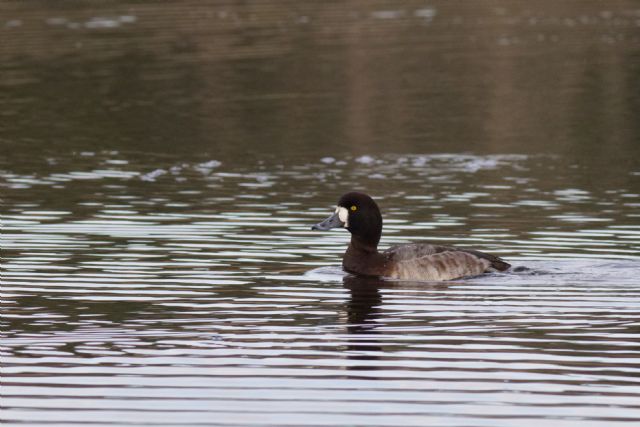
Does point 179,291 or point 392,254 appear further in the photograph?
point 392,254

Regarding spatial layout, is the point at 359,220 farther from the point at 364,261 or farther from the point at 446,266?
the point at 446,266

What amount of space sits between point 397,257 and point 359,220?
85 centimetres

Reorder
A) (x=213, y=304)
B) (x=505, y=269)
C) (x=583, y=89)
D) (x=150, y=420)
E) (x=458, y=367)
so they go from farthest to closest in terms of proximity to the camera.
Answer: (x=583, y=89) < (x=505, y=269) < (x=213, y=304) < (x=458, y=367) < (x=150, y=420)

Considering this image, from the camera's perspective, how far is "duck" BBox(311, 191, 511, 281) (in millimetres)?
16875

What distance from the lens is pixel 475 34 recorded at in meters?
54.2

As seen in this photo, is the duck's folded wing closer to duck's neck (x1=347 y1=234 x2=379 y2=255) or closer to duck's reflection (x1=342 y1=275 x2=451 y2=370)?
duck's reflection (x1=342 y1=275 x2=451 y2=370)

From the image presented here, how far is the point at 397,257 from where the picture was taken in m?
17.2

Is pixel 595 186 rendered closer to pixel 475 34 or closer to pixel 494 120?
pixel 494 120

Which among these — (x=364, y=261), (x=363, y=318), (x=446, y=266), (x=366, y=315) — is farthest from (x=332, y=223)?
(x=363, y=318)

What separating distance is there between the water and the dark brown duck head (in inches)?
17.1

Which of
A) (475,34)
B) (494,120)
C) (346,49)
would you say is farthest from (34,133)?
(475,34)

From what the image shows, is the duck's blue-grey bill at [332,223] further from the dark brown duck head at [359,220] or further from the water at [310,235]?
the water at [310,235]

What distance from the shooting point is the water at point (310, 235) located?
1153cm

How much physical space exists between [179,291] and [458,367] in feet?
14.4
